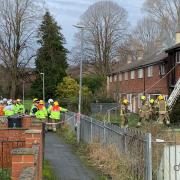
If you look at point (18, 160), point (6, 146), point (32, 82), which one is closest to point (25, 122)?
point (6, 146)

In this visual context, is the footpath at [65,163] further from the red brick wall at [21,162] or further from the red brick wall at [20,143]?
the red brick wall at [21,162]

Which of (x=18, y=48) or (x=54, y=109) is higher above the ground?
(x=18, y=48)

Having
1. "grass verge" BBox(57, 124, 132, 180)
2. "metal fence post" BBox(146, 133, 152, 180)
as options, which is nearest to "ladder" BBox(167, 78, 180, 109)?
"grass verge" BBox(57, 124, 132, 180)

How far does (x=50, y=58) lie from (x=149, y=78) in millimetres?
35893

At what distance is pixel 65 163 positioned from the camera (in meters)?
15.4

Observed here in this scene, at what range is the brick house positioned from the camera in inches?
1458

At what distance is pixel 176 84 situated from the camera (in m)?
34.2

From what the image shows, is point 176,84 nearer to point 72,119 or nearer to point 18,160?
point 72,119

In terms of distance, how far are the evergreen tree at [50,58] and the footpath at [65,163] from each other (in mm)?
55259

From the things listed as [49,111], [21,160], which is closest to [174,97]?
[49,111]

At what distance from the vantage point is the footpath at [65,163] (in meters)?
13.0

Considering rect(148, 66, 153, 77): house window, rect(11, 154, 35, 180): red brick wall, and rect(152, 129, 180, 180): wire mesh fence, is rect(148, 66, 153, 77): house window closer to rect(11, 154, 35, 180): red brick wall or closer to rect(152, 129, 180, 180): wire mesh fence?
rect(152, 129, 180, 180): wire mesh fence

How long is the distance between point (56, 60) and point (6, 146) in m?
66.3

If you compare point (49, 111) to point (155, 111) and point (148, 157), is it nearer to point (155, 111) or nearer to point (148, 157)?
point (155, 111)
